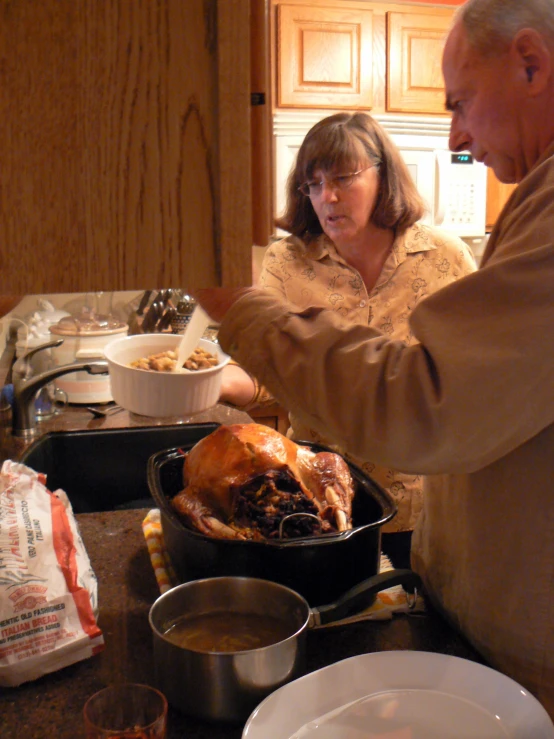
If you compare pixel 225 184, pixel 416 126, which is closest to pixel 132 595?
pixel 225 184

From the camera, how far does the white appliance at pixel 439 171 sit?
3.23 metres

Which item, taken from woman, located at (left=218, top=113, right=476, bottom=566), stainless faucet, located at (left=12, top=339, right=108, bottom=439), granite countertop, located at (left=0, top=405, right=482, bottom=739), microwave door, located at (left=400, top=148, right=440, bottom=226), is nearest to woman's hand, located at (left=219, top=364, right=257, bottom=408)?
woman, located at (left=218, top=113, right=476, bottom=566)

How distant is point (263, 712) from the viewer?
2.39 ft

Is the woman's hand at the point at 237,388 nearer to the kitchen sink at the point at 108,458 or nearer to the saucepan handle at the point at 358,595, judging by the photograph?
the kitchen sink at the point at 108,458

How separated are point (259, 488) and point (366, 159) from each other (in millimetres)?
1087

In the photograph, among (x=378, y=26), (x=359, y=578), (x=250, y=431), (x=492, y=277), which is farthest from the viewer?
(x=378, y=26)

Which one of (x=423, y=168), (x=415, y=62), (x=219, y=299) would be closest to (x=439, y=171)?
(x=423, y=168)

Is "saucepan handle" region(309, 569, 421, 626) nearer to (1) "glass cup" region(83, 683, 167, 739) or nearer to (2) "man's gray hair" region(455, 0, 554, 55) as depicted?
(1) "glass cup" region(83, 683, 167, 739)

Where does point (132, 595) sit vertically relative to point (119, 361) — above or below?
below

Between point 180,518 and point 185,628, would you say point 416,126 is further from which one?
point 185,628

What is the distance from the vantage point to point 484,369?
71cm

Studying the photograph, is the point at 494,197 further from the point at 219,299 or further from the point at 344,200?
the point at 219,299

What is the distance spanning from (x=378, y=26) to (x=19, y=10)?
9.91 feet

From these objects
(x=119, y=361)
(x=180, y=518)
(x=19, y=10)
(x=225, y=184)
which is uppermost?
(x=19, y=10)
